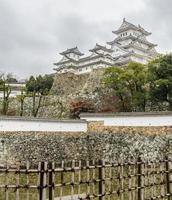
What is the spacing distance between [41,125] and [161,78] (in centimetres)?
669

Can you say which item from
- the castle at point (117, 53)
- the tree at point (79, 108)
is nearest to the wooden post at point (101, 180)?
the tree at point (79, 108)

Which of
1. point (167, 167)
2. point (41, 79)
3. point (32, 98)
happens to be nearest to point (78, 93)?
point (32, 98)

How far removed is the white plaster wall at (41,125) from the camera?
15341 millimetres

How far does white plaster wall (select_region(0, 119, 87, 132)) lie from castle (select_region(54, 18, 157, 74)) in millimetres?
18655

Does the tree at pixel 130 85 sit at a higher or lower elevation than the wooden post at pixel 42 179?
higher

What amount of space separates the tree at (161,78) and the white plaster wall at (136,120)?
148 inches

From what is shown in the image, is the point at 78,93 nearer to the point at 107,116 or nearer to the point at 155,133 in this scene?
the point at 107,116

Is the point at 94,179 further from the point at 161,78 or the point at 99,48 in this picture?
the point at 99,48

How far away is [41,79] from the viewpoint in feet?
108

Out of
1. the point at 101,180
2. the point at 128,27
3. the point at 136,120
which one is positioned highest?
the point at 128,27

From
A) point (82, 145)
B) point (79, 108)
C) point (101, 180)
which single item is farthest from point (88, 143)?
point (101, 180)

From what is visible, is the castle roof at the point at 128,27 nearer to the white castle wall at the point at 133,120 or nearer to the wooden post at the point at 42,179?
the white castle wall at the point at 133,120

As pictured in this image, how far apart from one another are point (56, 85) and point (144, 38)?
629 inches

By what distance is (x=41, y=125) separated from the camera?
15.9 m
